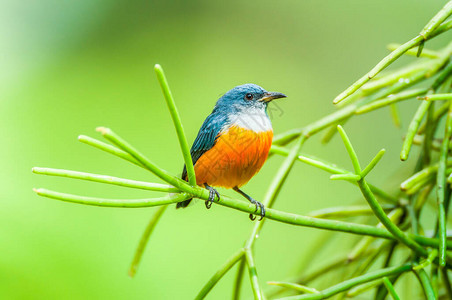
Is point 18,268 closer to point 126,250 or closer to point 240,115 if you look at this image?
point 126,250

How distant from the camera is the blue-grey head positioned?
1314mm

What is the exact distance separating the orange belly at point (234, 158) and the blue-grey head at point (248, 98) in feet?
0.29

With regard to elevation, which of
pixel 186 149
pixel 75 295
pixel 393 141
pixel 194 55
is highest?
pixel 194 55

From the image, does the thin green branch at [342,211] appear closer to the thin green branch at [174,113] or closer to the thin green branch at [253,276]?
the thin green branch at [253,276]

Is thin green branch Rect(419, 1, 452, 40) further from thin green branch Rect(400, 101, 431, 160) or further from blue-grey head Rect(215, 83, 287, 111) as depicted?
blue-grey head Rect(215, 83, 287, 111)

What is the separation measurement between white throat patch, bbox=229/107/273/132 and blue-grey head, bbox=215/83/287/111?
0.02 meters

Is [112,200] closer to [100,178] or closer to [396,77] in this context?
[100,178]

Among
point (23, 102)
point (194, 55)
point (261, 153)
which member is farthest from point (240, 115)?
point (194, 55)

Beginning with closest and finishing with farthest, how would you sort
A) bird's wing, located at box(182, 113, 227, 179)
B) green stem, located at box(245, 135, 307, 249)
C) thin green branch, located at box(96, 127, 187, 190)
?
1. thin green branch, located at box(96, 127, 187, 190)
2. green stem, located at box(245, 135, 307, 249)
3. bird's wing, located at box(182, 113, 227, 179)

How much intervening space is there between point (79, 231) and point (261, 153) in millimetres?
780

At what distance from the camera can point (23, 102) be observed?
208 cm

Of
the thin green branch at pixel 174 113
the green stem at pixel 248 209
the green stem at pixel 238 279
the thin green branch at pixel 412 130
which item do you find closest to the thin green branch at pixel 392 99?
the thin green branch at pixel 412 130

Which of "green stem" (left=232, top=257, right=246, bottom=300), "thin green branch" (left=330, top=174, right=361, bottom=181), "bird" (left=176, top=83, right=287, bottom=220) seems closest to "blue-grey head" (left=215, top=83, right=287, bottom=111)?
"bird" (left=176, top=83, right=287, bottom=220)

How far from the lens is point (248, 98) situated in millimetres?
1335
